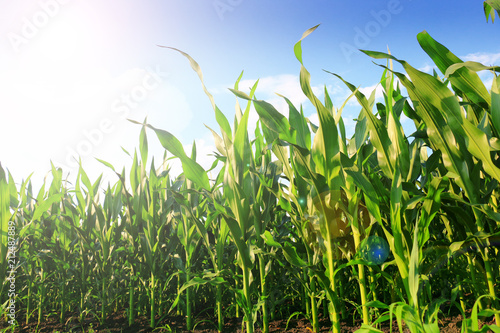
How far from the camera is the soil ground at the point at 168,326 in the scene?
150 cm

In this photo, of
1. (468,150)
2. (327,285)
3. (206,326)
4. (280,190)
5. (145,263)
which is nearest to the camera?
(468,150)

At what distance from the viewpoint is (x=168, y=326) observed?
1.70 m

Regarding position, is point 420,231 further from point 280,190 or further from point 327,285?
point 280,190

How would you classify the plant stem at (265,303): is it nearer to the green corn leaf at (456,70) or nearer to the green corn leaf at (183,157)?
the green corn leaf at (183,157)

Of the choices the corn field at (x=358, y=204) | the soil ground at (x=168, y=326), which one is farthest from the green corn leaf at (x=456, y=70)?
the soil ground at (x=168, y=326)

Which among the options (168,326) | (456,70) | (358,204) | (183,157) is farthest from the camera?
(168,326)

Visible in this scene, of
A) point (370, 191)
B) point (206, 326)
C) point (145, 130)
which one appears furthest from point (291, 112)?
point (206, 326)

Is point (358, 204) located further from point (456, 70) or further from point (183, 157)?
point (183, 157)

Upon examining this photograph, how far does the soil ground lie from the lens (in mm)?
1497

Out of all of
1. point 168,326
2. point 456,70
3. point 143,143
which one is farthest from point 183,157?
point 456,70

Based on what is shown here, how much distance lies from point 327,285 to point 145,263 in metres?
1.31

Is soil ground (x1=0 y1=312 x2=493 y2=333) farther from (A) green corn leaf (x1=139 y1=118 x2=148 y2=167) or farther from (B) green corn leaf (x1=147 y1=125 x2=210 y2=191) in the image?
(A) green corn leaf (x1=139 y1=118 x2=148 y2=167)

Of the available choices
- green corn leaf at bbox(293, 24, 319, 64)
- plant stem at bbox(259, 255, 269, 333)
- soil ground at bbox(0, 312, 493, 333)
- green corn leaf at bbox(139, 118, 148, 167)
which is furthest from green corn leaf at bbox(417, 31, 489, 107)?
green corn leaf at bbox(139, 118, 148, 167)

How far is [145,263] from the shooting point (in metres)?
1.99
